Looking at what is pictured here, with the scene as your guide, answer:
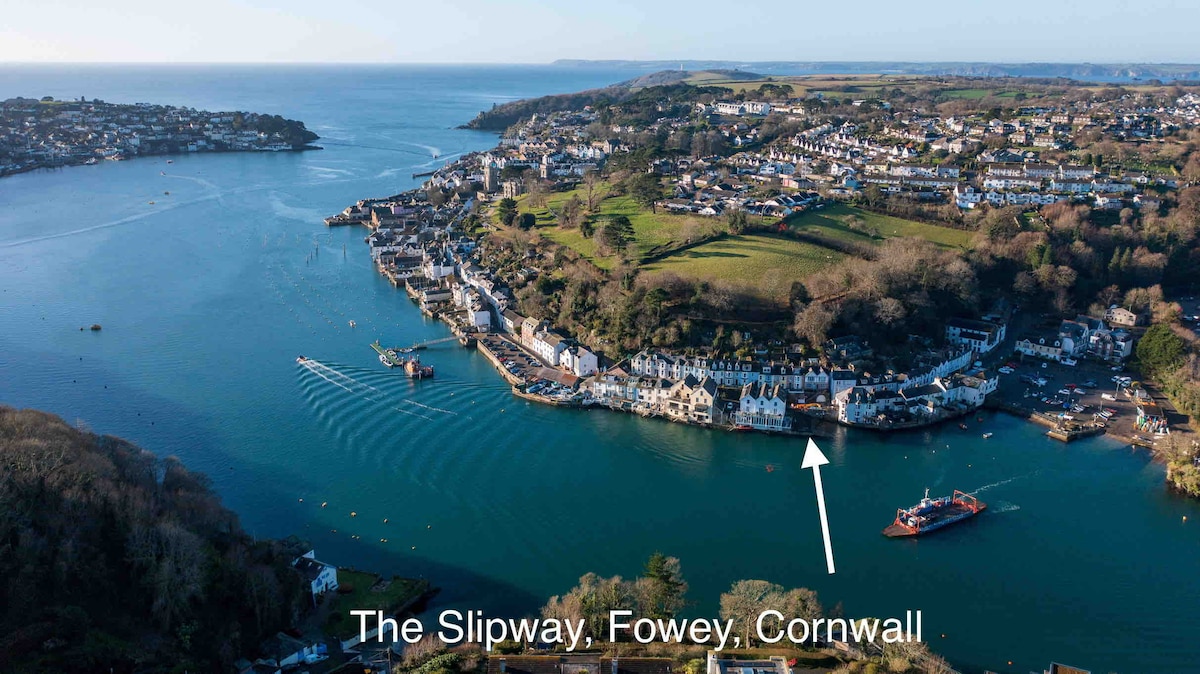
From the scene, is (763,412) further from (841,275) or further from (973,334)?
(973,334)

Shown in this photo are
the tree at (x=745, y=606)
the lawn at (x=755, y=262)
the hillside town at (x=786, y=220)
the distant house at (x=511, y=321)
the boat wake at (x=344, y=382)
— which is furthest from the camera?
the distant house at (x=511, y=321)

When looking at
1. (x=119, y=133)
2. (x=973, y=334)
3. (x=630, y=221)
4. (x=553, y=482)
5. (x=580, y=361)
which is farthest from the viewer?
(x=119, y=133)

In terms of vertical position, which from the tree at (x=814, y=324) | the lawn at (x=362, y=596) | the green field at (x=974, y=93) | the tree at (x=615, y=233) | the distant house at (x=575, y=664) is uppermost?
the green field at (x=974, y=93)

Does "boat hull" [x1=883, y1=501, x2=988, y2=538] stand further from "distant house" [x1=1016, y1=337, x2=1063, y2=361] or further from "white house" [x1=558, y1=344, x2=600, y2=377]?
"distant house" [x1=1016, y1=337, x2=1063, y2=361]

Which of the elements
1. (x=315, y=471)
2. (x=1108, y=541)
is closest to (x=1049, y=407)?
(x=1108, y=541)

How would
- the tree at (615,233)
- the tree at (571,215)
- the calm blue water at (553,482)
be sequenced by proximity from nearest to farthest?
the calm blue water at (553,482) → the tree at (615,233) → the tree at (571,215)

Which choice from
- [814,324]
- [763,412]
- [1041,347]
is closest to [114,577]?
[763,412]

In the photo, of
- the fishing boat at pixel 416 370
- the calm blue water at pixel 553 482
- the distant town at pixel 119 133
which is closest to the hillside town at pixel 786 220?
the calm blue water at pixel 553 482

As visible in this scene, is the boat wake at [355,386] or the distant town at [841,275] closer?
the boat wake at [355,386]

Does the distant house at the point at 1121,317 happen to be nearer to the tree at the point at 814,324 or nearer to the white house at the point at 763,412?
the tree at the point at 814,324
